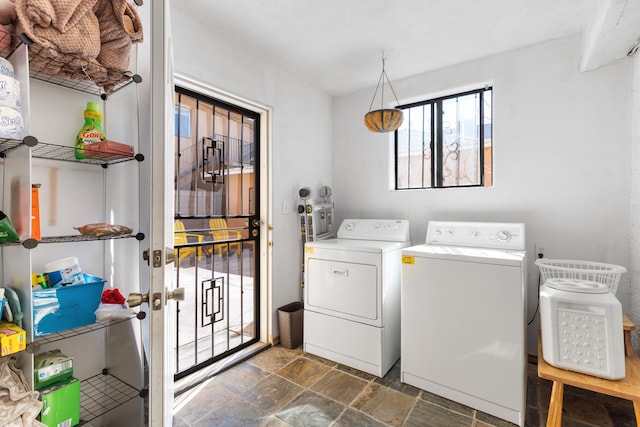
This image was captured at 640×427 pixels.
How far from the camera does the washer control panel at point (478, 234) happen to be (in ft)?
7.00

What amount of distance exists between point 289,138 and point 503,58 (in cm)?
186

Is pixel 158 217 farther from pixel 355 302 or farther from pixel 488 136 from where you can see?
pixel 488 136

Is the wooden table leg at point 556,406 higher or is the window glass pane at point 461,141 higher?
the window glass pane at point 461,141

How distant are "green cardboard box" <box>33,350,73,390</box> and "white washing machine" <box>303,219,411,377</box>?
1.60 m

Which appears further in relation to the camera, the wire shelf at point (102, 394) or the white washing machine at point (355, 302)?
the white washing machine at point (355, 302)

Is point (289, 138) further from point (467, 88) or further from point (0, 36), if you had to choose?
point (0, 36)

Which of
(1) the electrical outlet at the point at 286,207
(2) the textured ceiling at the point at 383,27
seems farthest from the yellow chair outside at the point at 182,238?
(2) the textured ceiling at the point at 383,27

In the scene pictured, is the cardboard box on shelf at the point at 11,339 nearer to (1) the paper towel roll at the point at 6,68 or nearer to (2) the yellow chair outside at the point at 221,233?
(1) the paper towel roll at the point at 6,68

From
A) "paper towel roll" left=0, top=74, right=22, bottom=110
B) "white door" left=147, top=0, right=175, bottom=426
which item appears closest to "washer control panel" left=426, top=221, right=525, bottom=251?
"white door" left=147, top=0, right=175, bottom=426

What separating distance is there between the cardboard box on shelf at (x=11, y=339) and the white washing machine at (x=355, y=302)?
5.75 ft

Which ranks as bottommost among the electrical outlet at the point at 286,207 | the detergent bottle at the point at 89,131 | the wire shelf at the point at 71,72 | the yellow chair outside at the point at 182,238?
the yellow chair outside at the point at 182,238

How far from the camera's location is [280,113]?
2639mm

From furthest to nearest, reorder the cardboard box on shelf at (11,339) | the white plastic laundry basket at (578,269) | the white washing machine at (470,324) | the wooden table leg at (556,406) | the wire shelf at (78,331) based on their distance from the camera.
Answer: the white plastic laundry basket at (578,269) < the white washing machine at (470,324) < the wooden table leg at (556,406) < the wire shelf at (78,331) < the cardboard box on shelf at (11,339)

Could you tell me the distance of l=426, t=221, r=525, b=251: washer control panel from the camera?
2.13 meters
